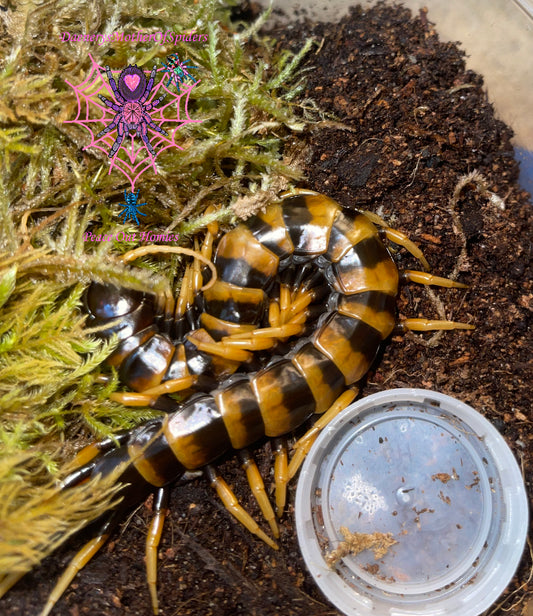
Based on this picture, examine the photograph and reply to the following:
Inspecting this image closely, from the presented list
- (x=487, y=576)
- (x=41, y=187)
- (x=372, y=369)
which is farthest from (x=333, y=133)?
(x=487, y=576)

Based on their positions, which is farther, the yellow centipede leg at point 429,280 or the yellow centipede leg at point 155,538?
the yellow centipede leg at point 429,280

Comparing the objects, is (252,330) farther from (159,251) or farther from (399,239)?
(399,239)

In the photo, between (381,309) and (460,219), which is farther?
(460,219)

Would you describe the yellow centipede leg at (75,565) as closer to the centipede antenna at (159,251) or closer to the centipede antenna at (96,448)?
the centipede antenna at (96,448)

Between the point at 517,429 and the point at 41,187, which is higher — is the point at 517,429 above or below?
above

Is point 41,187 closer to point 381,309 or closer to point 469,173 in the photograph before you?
point 381,309

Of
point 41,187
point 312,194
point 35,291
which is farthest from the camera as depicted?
point 312,194

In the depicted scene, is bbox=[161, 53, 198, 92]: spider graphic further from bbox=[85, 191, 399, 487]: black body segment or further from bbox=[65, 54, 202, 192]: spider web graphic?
bbox=[85, 191, 399, 487]: black body segment

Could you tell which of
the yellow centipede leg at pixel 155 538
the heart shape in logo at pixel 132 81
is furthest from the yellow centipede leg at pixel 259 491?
the heart shape in logo at pixel 132 81
